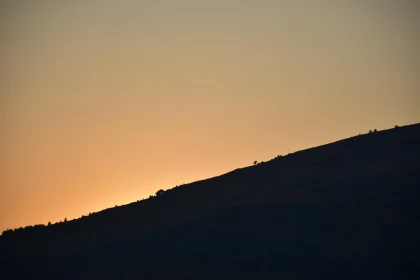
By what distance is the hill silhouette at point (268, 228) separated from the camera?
4275cm

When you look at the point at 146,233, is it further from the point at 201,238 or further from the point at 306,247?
the point at 306,247

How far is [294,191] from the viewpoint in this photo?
49.6 metres

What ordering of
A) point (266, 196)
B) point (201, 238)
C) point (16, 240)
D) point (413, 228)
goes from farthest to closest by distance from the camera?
point (16, 240)
point (266, 196)
point (201, 238)
point (413, 228)

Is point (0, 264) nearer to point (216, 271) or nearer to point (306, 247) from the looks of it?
point (216, 271)

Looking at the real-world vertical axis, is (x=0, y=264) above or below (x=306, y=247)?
above

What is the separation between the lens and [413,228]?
43.3 metres

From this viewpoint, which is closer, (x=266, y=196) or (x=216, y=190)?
(x=266, y=196)

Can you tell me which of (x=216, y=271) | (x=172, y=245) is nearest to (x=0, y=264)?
(x=172, y=245)

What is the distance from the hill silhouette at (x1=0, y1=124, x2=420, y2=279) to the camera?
42.8 meters

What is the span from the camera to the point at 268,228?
152 feet

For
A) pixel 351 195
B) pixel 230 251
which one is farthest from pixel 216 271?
pixel 351 195

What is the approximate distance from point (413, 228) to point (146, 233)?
40.5 feet

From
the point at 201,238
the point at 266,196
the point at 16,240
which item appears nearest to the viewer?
the point at 201,238

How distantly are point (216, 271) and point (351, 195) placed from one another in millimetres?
7582
